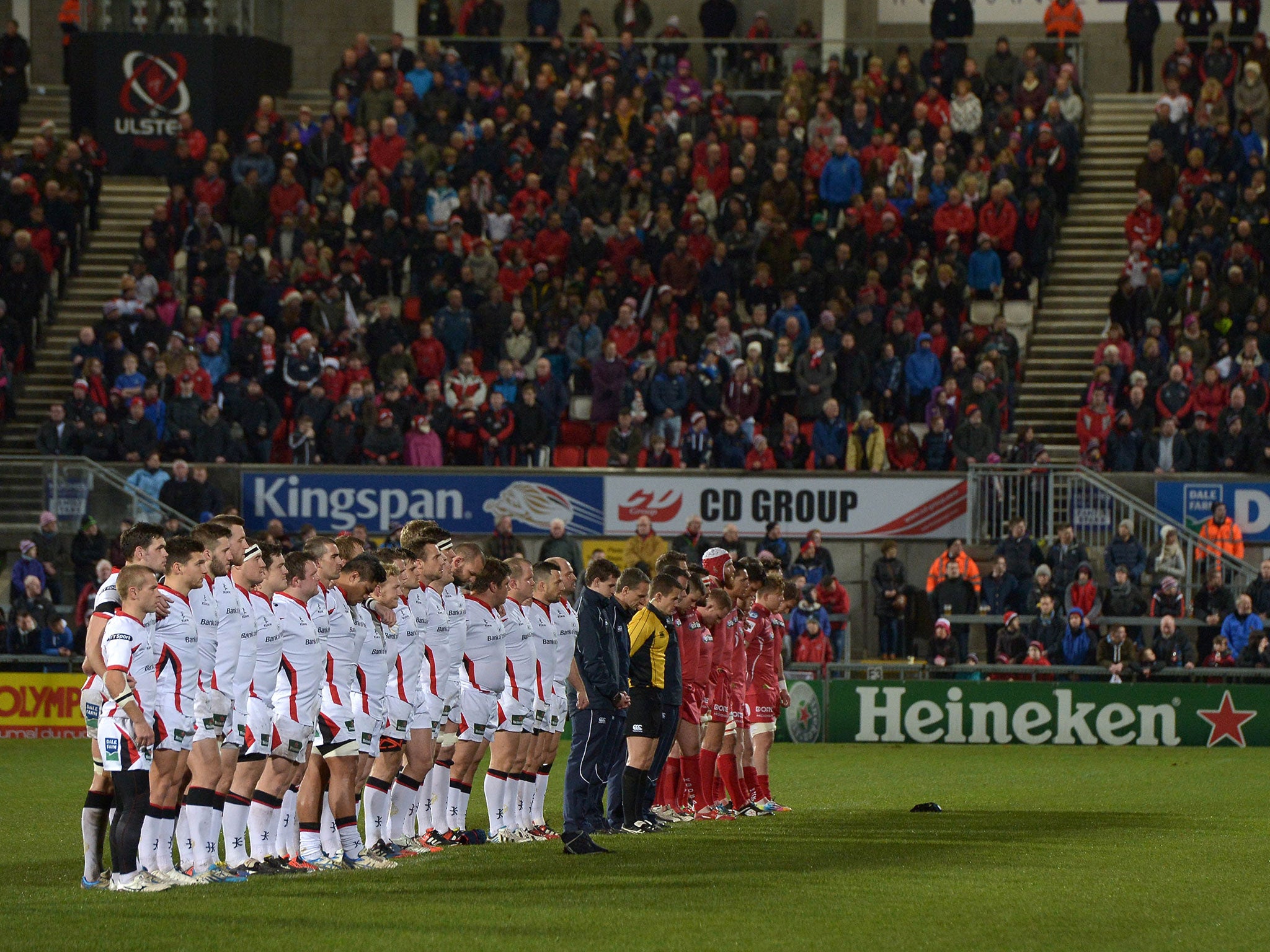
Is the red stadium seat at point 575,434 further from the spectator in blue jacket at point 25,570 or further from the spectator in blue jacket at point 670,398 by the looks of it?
the spectator in blue jacket at point 25,570

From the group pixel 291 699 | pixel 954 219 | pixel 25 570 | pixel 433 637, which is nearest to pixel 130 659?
pixel 291 699

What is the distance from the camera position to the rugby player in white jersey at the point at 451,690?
14125 millimetres

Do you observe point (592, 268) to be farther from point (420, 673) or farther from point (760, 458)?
point (420, 673)

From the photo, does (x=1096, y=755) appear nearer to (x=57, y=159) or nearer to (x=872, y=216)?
(x=872, y=216)

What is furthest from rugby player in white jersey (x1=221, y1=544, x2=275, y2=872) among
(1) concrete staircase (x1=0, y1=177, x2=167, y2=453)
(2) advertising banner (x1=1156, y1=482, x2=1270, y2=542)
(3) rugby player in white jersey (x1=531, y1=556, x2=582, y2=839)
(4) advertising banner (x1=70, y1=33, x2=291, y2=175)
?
(4) advertising banner (x1=70, y1=33, x2=291, y2=175)

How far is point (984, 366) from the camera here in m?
29.4

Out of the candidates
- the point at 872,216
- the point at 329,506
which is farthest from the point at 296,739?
the point at 872,216

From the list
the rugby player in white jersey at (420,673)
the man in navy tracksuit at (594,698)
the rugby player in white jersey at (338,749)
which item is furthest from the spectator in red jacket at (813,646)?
the rugby player in white jersey at (338,749)

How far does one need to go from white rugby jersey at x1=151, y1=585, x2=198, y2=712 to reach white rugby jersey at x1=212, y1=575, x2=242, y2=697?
0.22 m

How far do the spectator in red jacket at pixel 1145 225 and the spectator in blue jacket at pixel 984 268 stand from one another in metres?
2.37

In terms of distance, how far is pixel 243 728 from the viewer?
12430mm

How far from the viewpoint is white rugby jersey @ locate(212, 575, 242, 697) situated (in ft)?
40.3

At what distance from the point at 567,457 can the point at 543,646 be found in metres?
15.4

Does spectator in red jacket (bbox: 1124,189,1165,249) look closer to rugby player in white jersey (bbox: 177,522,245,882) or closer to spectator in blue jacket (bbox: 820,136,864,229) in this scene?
spectator in blue jacket (bbox: 820,136,864,229)
